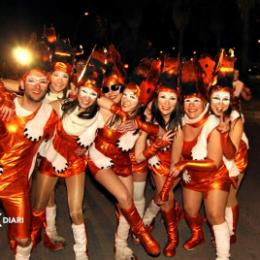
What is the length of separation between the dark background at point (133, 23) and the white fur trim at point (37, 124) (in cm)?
2047

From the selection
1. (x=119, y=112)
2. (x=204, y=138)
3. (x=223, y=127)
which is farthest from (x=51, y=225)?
(x=223, y=127)

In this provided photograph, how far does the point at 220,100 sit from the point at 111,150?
1.34 m

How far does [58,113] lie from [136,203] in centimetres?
156

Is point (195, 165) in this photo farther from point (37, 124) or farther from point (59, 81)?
point (59, 81)

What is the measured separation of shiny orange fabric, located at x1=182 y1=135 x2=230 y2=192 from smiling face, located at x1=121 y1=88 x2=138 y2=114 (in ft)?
2.40

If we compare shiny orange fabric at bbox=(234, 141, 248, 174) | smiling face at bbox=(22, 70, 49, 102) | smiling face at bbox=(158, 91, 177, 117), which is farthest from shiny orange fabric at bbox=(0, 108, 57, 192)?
shiny orange fabric at bbox=(234, 141, 248, 174)

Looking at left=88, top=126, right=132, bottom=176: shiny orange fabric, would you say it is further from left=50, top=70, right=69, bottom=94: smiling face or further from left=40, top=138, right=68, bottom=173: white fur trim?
left=50, top=70, right=69, bottom=94: smiling face

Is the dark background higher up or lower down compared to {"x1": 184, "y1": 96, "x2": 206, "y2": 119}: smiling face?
higher up

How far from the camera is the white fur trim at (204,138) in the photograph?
4.73 metres

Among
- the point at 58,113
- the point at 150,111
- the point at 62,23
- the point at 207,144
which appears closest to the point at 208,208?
the point at 207,144

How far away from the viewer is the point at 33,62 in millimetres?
4570

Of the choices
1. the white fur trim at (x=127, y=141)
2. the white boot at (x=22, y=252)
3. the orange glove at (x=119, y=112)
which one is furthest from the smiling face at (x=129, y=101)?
the white boot at (x=22, y=252)

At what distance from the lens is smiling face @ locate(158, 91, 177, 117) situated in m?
5.03

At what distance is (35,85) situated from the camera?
4.44m
